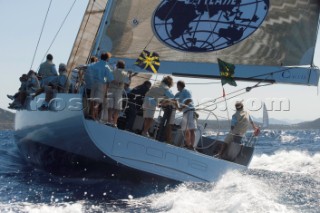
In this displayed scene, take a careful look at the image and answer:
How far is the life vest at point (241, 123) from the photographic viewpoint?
37.8 ft

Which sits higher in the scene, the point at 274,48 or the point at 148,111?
the point at 274,48

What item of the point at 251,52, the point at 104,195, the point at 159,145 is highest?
the point at 251,52

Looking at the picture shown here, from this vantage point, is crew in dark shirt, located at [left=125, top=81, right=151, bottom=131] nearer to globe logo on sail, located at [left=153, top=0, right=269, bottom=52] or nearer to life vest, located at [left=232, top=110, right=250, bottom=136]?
globe logo on sail, located at [left=153, top=0, right=269, bottom=52]

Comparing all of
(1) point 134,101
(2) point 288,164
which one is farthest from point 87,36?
(2) point 288,164

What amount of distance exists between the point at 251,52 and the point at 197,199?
15.9 ft

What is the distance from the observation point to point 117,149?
8781 millimetres

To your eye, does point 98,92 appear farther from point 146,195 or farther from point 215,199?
point 215,199

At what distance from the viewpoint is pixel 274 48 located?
11906 millimetres

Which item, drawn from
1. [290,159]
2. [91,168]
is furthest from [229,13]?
[290,159]

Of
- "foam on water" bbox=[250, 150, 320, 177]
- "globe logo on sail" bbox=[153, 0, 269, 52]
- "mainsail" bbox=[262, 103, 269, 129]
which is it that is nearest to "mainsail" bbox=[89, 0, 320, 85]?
"globe logo on sail" bbox=[153, 0, 269, 52]

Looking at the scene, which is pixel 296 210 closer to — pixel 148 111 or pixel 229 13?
pixel 148 111

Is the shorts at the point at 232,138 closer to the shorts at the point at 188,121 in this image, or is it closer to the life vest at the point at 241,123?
the life vest at the point at 241,123

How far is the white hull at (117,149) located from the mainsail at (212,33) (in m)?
2.52

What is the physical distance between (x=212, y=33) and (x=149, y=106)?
291 cm
